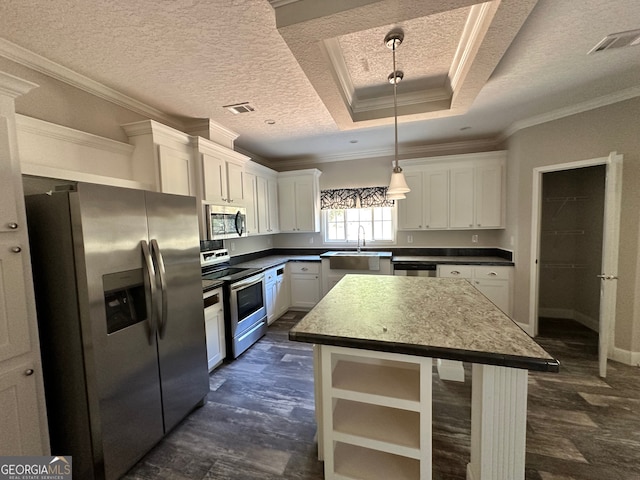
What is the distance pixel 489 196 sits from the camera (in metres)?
3.96

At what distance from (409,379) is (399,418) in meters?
0.23

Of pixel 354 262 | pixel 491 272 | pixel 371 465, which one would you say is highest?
pixel 354 262

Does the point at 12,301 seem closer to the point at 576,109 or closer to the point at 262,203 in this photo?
the point at 262,203

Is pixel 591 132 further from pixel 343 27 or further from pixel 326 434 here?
pixel 326 434

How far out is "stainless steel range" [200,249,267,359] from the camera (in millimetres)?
2941

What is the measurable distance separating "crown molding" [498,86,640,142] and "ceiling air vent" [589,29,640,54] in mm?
1024

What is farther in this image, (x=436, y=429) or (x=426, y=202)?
(x=426, y=202)

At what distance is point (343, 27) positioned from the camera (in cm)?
146

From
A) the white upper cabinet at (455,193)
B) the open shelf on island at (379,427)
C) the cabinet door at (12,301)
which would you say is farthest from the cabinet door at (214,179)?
the white upper cabinet at (455,193)

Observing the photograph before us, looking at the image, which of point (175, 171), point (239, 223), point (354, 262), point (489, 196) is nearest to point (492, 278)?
point (489, 196)

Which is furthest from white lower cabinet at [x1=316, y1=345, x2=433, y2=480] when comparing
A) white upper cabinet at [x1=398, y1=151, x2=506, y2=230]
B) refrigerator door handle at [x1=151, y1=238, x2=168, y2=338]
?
white upper cabinet at [x1=398, y1=151, x2=506, y2=230]

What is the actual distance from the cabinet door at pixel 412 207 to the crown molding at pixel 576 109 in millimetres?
1323

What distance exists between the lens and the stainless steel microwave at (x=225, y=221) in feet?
9.81

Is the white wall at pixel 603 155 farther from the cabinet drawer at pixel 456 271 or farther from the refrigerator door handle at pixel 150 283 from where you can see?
the refrigerator door handle at pixel 150 283
